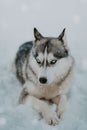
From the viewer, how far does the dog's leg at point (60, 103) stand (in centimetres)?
495

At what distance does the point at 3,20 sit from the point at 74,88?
7.86 feet

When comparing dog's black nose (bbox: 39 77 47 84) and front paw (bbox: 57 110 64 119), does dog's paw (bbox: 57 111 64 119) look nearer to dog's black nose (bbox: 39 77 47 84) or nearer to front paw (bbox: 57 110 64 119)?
front paw (bbox: 57 110 64 119)

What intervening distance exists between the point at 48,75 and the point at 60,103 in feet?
1.45

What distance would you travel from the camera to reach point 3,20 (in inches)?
290

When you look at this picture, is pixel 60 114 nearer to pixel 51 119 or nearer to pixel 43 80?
pixel 51 119

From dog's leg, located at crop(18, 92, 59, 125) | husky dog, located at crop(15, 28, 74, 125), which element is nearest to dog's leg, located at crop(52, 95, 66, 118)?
husky dog, located at crop(15, 28, 74, 125)

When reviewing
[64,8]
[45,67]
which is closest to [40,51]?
[45,67]

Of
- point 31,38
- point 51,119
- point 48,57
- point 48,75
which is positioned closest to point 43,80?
point 48,75

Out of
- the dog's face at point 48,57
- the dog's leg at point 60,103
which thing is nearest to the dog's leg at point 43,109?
the dog's leg at point 60,103

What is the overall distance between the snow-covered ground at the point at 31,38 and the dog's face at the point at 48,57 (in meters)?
0.45

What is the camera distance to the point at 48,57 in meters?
4.84

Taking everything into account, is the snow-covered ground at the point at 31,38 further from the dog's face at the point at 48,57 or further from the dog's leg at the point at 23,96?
the dog's face at the point at 48,57

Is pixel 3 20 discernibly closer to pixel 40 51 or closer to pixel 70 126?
pixel 40 51

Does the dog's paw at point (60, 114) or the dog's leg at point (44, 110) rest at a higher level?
the dog's leg at point (44, 110)
